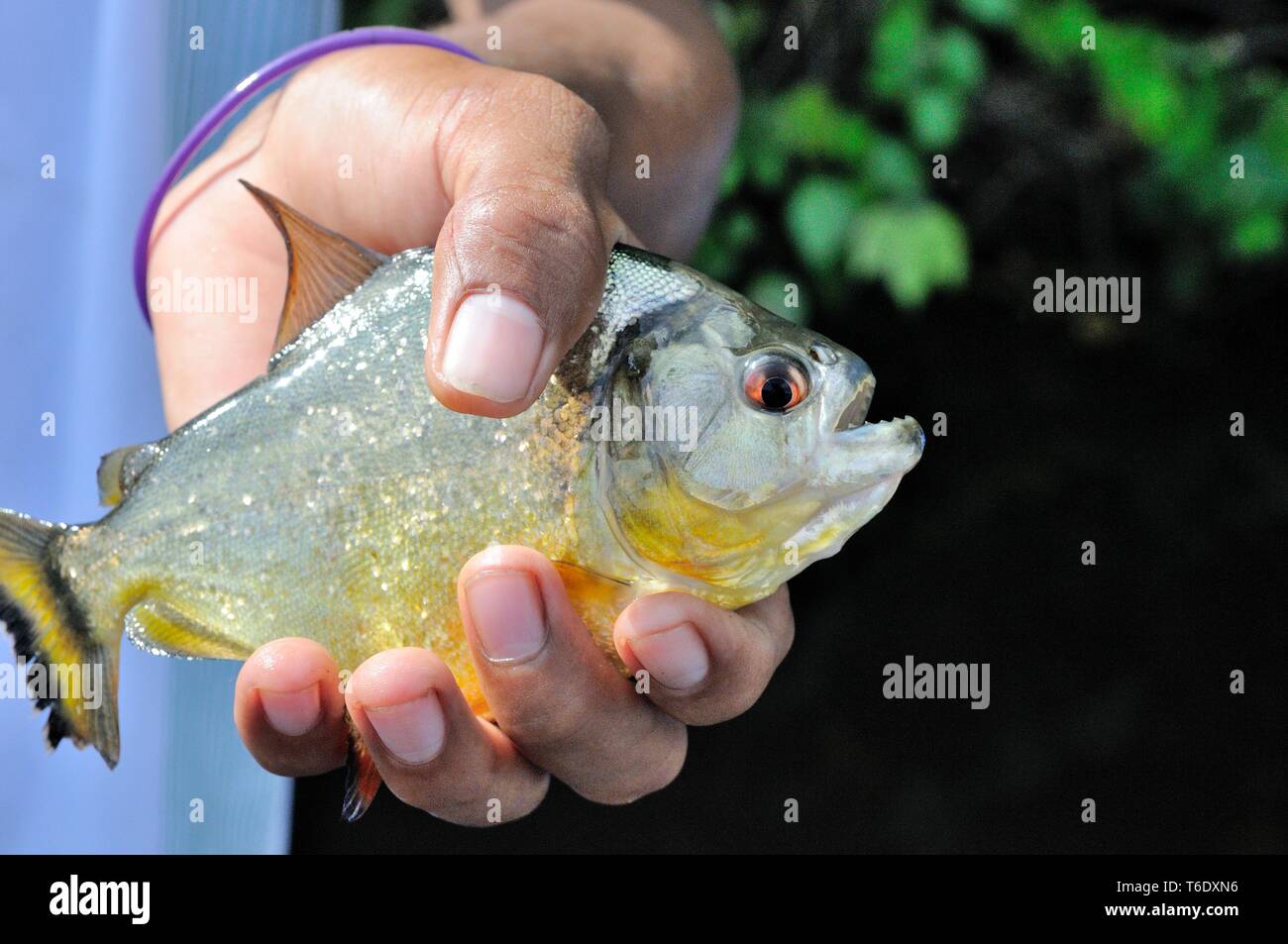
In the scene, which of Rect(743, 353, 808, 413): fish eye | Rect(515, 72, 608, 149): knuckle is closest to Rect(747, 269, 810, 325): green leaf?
Rect(515, 72, 608, 149): knuckle

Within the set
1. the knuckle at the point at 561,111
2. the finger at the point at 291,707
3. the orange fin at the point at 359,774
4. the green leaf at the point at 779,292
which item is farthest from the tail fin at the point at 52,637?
the green leaf at the point at 779,292

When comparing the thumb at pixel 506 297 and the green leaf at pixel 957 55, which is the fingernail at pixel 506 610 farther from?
the green leaf at pixel 957 55

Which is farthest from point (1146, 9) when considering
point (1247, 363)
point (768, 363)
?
point (768, 363)

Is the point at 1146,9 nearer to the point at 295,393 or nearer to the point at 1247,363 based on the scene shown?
the point at 1247,363

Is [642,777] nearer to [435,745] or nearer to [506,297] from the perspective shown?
[435,745]

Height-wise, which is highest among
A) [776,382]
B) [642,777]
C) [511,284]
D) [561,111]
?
[561,111]

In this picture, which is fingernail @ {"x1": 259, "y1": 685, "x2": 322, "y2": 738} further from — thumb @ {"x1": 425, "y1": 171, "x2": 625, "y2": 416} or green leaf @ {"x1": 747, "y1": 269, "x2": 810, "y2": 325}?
green leaf @ {"x1": 747, "y1": 269, "x2": 810, "y2": 325}

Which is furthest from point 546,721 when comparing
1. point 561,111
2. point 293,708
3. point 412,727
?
point 561,111
